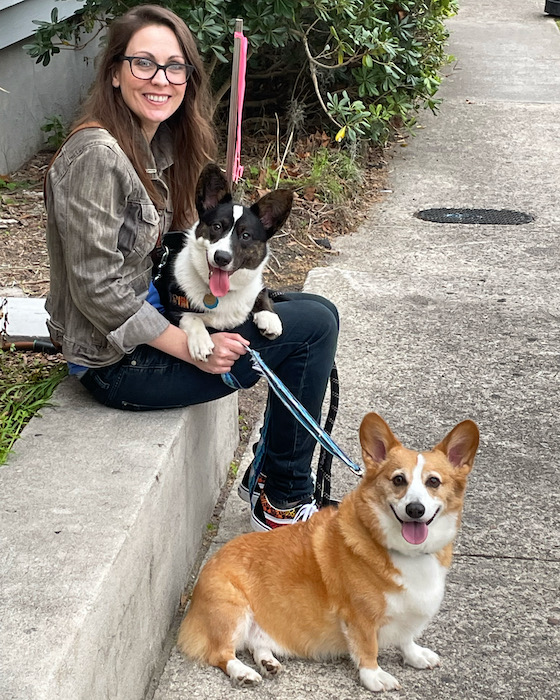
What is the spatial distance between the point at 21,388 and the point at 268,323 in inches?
38.6

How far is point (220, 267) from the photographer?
3.08 meters

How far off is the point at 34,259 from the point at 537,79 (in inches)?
311

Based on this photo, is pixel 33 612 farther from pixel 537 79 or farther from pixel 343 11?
pixel 537 79

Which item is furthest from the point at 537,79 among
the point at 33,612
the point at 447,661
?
the point at 33,612

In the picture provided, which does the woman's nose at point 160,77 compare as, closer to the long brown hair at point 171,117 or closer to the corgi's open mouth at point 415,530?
the long brown hair at point 171,117

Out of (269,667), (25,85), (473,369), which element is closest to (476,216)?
(473,369)

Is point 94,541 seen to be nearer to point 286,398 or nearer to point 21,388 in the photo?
point 286,398

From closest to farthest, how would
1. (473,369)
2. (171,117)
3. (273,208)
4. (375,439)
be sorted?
(375,439), (273,208), (171,117), (473,369)

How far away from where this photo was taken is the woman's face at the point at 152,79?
3.13 meters

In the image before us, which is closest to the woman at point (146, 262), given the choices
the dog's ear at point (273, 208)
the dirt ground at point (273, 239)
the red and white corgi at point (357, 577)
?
the dog's ear at point (273, 208)

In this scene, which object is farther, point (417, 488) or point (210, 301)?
point (210, 301)

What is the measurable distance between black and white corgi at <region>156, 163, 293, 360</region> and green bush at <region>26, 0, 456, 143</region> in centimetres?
302

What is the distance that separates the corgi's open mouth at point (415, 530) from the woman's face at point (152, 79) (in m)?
1.60

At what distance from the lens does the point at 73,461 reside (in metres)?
2.79
